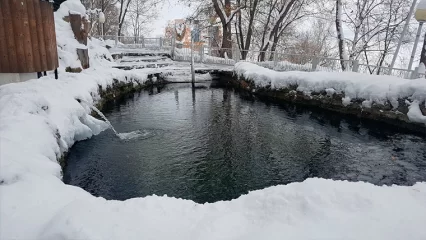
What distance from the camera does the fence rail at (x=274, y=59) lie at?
15013mm

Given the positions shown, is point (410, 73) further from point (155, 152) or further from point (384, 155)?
point (155, 152)

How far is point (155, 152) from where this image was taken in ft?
24.2

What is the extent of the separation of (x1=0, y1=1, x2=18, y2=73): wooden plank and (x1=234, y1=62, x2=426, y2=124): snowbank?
38.7 feet

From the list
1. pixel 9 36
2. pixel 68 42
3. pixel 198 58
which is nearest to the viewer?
pixel 9 36

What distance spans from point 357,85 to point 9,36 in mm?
12635

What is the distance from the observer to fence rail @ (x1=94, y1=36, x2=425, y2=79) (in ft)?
49.3

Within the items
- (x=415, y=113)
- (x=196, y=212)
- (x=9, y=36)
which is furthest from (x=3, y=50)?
(x=415, y=113)

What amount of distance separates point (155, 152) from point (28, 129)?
305 centimetres

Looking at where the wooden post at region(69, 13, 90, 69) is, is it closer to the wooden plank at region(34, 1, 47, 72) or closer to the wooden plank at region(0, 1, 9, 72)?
the wooden plank at region(34, 1, 47, 72)

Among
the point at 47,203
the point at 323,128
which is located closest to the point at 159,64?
the point at 323,128

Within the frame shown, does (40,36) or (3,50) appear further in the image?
(40,36)

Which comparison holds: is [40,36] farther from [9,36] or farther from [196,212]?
[196,212]

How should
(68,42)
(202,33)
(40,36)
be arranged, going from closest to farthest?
(40,36) < (68,42) < (202,33)

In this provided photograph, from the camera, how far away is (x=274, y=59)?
1827 cm
